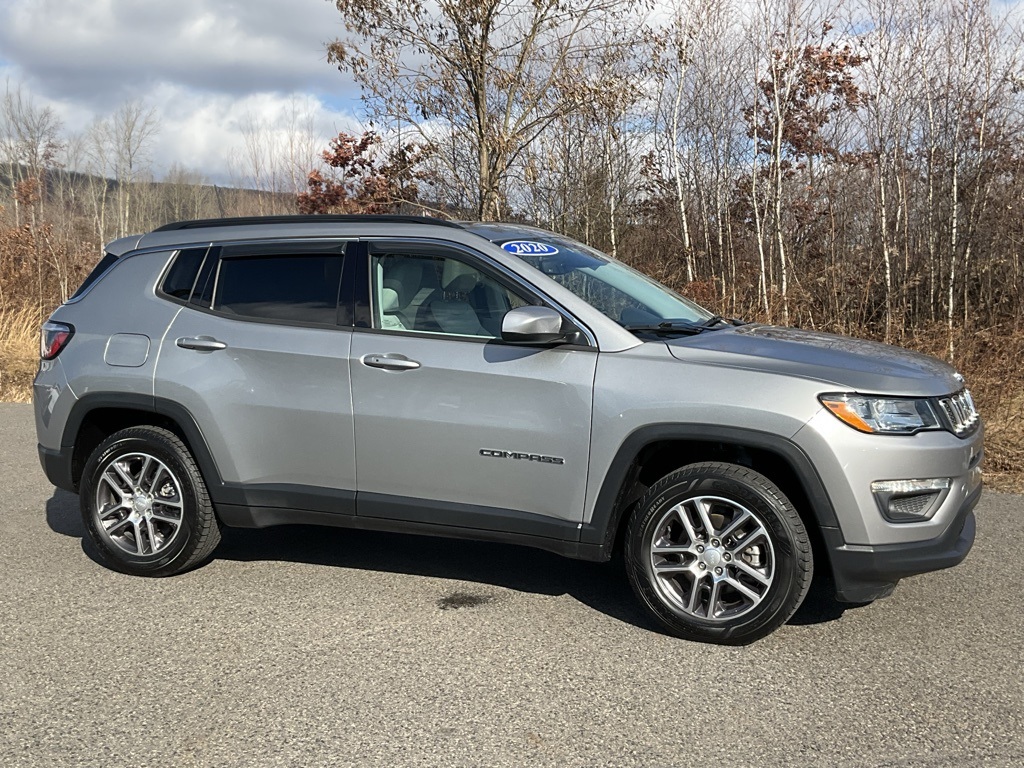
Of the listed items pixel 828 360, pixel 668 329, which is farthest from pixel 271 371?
pixel 828 360

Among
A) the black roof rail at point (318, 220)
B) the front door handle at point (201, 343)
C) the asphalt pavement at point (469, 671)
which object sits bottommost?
the asphalt pavement at point (469, 671)

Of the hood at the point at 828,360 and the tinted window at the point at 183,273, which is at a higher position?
the tinted window at the point at 183,273

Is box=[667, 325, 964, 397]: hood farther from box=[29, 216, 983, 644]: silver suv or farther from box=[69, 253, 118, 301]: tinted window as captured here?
box=[69, 253, 118, 301]: tinted window

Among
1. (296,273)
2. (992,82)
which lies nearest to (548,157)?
(992,82)

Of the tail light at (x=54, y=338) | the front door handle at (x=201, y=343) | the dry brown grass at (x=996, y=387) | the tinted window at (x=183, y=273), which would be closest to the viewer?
the front door handle at (x=201, y=343)

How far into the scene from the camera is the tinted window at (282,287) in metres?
4.88

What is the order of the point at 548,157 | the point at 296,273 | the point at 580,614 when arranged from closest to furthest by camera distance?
the point at 580,614 → the point at 296,273 → the point at 548,157

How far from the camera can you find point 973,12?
37.9ft

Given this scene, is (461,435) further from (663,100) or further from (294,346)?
(663,100)

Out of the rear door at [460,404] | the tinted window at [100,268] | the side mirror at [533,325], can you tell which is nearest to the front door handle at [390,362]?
the rear door at [460,404]

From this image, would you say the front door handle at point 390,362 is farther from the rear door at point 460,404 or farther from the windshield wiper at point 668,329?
the windshield wiper at point 668,329

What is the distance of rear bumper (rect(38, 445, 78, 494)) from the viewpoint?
5363 millimetres

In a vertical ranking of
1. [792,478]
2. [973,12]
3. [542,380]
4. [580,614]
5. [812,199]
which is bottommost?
[580,614]

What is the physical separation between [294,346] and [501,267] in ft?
3.66
